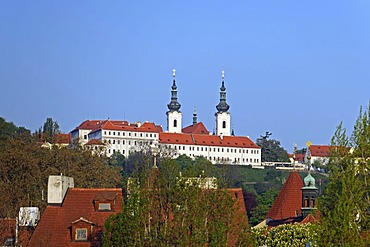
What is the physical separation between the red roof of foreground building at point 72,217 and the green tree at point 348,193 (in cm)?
1341

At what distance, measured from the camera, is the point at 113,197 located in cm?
4456

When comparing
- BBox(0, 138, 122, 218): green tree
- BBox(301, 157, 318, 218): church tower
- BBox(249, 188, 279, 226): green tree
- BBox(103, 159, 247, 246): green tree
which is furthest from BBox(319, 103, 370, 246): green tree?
BBox(249, 188, 279, 226): green tree

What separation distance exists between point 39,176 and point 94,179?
22.4ft

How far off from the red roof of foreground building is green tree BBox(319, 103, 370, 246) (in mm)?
13411

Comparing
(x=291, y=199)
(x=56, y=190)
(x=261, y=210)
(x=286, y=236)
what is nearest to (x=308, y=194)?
(x=291, y=199)

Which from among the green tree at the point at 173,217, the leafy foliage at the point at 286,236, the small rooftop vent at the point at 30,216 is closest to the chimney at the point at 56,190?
the small rooftop vent at the point at 30,216

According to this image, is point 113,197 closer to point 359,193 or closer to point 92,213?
point 92,213

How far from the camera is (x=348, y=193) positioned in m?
31.0

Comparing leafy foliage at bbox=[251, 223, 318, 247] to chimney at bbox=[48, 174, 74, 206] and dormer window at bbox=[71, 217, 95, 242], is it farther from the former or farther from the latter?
chimney at bbox=[48, 174, 74, 206]

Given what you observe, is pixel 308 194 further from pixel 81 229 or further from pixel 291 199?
pixel 81 229

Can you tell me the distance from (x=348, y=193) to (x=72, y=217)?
632 inches

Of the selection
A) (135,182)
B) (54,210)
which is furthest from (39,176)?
(135,182)

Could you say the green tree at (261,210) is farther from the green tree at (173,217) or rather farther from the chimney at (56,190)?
the green tree at (173,217)

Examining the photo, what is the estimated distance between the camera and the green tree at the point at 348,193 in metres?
30.7
